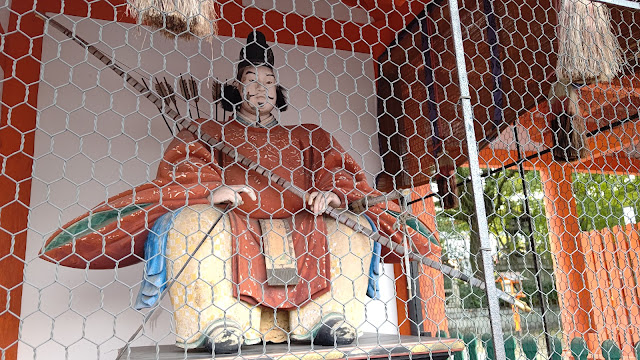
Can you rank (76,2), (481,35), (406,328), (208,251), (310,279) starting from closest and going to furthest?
A: (208,251)
(310,279)
(481,35)
(76,2)
(406,328)

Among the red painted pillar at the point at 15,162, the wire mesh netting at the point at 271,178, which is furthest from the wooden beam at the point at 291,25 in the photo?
the red painted pillar at the point at 15,162

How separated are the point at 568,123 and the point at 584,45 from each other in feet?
1.22

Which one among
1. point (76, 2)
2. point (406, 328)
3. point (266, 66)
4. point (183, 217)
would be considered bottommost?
point (406, 328)

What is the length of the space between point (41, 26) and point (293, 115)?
1056 mm

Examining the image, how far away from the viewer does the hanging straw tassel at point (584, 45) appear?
147 centimetres

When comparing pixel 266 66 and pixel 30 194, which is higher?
pixel 266 66

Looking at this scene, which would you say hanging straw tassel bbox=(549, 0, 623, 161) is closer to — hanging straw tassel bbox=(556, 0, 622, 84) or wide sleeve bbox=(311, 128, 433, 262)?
hanging straw tassel bbox=(556, 0, 622, 84)

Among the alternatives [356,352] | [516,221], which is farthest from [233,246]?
[516,221]

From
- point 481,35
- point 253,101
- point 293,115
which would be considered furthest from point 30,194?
point 481,35

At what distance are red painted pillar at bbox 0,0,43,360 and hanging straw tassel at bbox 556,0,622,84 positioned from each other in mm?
1594

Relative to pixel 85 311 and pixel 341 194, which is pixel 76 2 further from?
pixel 341 194

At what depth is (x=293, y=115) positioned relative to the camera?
8.02ft

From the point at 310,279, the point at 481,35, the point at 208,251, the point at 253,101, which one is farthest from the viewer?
the point at 481,35

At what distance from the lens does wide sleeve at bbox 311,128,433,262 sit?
5.43 feet
